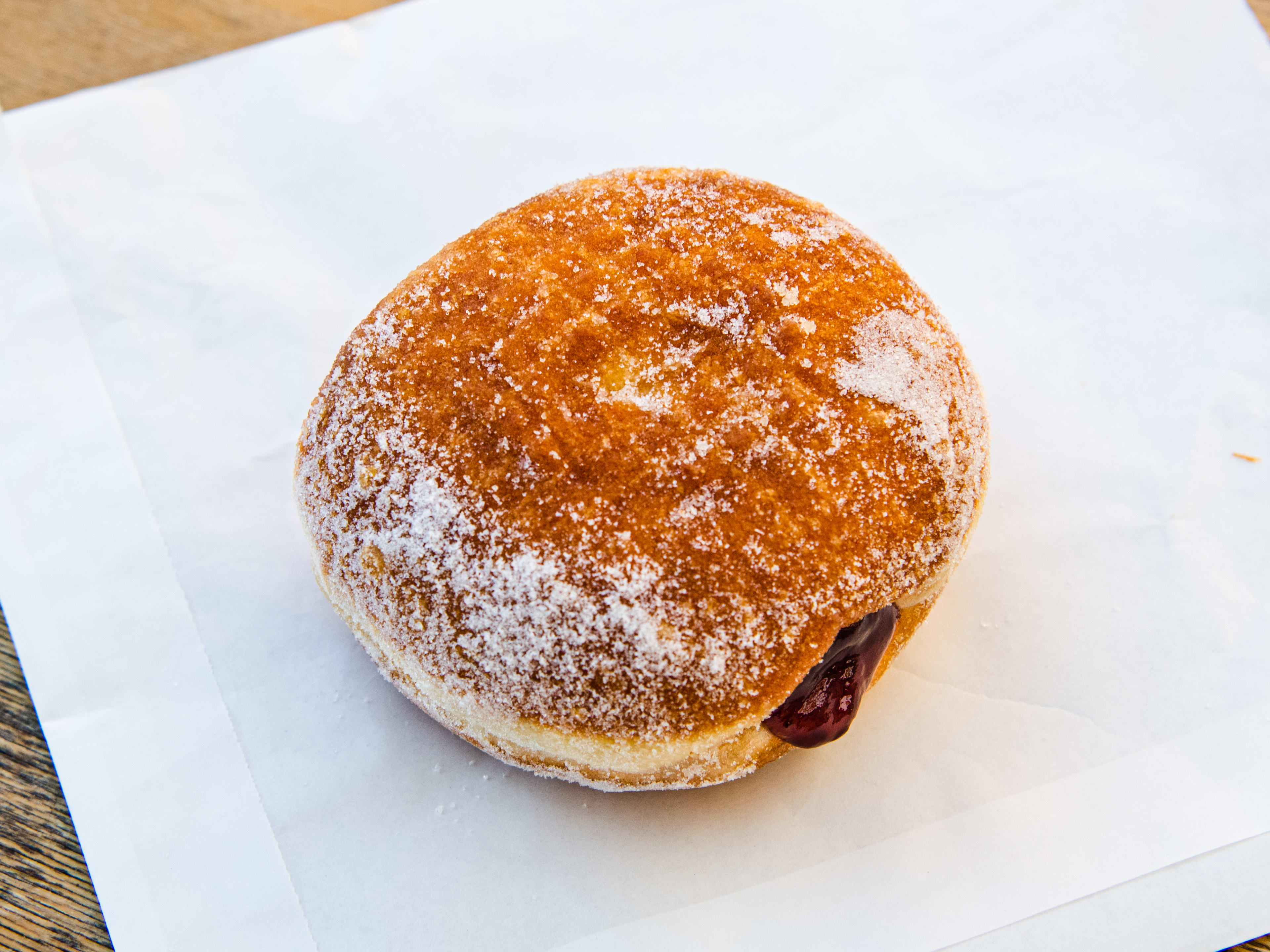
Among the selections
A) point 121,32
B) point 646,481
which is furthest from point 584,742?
point 121,32

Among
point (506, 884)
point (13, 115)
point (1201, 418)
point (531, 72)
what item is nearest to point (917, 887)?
point (506, 884)

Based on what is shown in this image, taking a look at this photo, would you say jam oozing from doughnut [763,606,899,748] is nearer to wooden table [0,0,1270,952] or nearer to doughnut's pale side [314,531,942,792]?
doughnut's pale side [314,531,942,792]

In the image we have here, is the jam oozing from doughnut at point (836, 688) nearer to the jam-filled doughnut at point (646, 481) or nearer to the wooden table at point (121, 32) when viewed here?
the jam-filled doughnut at point (646, 481)

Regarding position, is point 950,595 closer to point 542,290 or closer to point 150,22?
point 542,290

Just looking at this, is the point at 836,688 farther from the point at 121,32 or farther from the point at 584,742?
the point at 121,32

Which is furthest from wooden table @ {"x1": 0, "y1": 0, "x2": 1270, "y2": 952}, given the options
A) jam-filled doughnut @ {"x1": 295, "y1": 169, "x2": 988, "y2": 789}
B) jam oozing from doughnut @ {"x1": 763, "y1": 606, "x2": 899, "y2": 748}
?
jam oozing from doughnut @ {"x1": 763, "y1": 606, "x2": 899, "y2": 748}

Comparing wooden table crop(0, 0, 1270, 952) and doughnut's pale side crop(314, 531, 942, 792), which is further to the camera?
wooden table crop(0, 0, 1270, 952)

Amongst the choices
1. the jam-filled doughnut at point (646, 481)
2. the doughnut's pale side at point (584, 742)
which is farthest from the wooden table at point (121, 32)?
the doughnut's pale side at point (584, 742)
